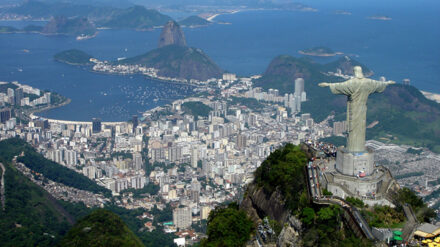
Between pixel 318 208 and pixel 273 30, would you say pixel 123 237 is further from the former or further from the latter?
pixel 273 30

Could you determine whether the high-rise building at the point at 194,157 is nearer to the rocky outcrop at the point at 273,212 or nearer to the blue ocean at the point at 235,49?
the blue ocean at the point at 235,49

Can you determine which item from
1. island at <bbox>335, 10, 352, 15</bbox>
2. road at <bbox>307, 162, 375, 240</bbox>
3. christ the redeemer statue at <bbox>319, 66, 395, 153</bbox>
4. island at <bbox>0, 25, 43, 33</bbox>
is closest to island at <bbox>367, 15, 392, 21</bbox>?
island at <bbox>335, 10, 352, 15</bbox>

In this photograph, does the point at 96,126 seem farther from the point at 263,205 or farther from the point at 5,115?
the point at 263,205

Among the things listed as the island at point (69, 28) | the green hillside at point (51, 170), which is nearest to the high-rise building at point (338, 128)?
the green hillside at point (51, 170)

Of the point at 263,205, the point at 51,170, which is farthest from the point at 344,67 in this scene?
the point at 263,205

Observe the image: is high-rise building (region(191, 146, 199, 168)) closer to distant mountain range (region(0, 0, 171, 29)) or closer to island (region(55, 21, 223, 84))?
island (region(55, 21, 223, 84))

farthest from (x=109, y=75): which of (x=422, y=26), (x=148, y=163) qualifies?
(x=422, y=26)
